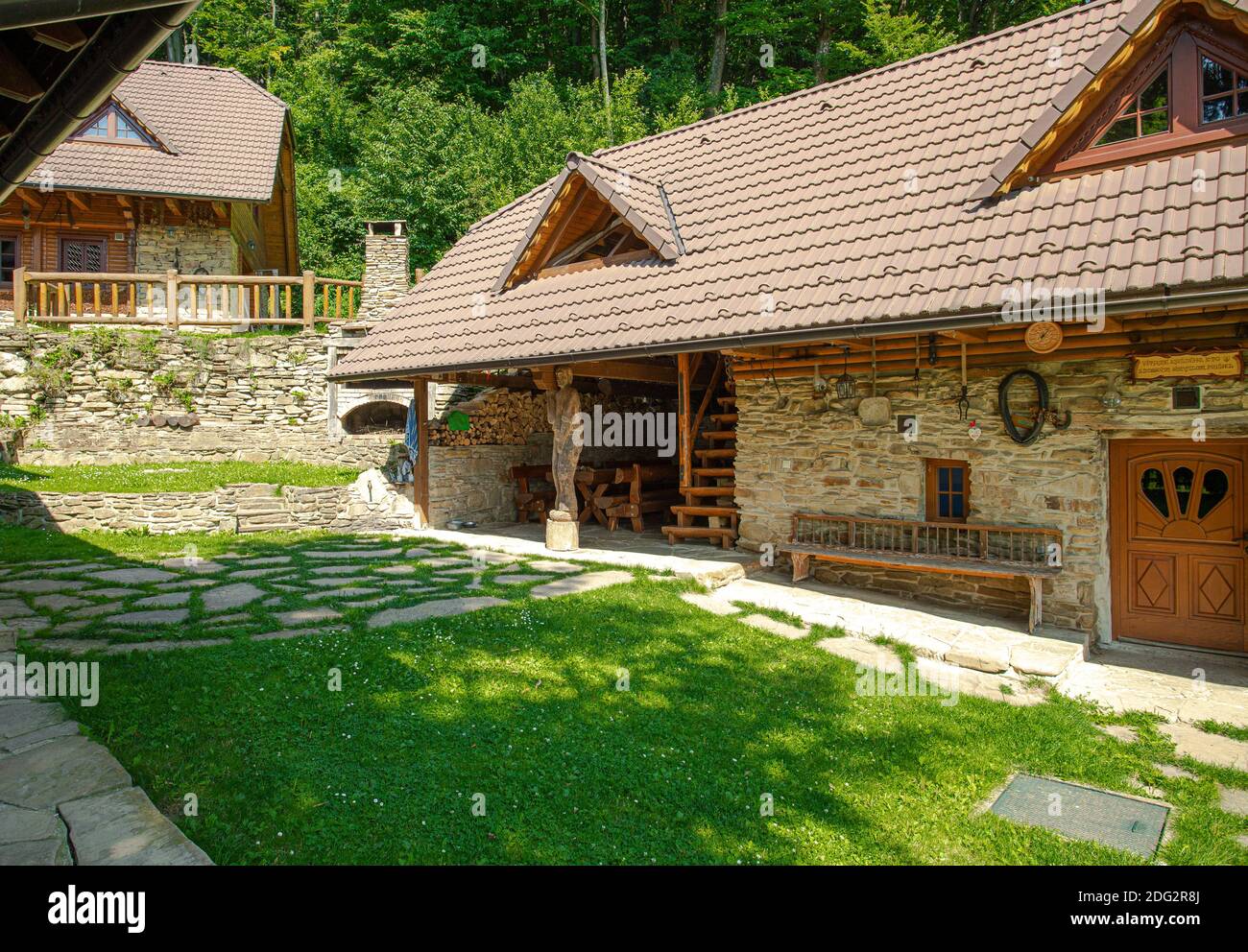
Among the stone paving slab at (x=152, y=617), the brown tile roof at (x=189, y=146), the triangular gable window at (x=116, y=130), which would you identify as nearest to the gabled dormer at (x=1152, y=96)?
the stone paving slab at (x=152, y=617)

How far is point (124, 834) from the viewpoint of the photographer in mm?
2668

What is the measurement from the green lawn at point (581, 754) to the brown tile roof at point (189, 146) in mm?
14906

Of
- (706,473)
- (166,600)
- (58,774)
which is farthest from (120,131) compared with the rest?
(58,774)

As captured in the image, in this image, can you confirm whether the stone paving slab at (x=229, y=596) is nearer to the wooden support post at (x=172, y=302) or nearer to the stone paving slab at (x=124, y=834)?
the stone paving slab at (x=124, y=834)

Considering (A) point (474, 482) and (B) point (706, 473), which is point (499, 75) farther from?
(B) point (706, 473)

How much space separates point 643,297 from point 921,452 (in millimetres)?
3669

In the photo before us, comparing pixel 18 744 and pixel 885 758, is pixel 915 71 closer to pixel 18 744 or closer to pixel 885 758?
pixel 885 758

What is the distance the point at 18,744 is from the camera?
135 inches

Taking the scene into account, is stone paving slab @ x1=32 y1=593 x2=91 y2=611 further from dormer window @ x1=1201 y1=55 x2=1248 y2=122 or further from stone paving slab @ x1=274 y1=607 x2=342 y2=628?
dormer window @ x1=1201 y1=55 x2=1248 y2=122

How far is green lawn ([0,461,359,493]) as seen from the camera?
1035 cm

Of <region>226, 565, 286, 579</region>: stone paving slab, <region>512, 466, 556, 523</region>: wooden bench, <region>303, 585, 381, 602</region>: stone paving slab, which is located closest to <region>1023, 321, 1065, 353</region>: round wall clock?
<region>303, 585, 381, 602</region>: stone paving slab

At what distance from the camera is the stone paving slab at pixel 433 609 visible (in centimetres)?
601

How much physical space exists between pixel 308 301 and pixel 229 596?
9731 millimetres

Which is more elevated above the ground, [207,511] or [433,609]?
[207,511]
